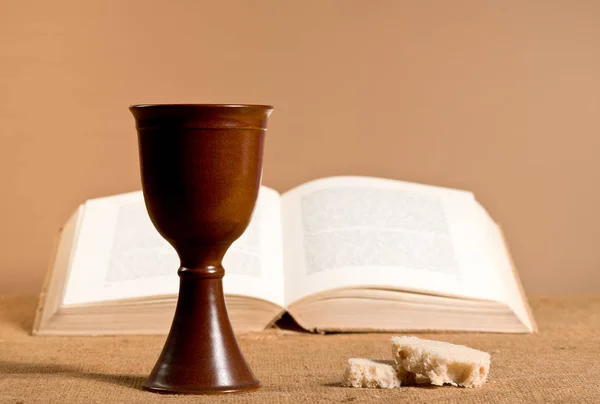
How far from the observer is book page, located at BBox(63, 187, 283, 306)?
1961 millimetres

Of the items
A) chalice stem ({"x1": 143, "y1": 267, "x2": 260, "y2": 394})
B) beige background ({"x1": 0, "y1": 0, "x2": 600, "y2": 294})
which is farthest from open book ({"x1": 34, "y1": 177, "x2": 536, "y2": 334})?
beige background ({"x1": 0, "y1": 0, "x2": 600, "y2": 294})

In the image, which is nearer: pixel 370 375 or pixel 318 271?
pixel 370 375

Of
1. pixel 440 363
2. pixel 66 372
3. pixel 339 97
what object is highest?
pixel 339 97

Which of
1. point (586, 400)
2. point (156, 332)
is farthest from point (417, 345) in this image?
point (156, 332)

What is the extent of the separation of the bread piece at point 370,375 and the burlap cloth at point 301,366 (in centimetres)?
3

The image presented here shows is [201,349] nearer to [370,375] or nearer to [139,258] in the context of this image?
[370,375]

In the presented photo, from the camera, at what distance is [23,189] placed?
9.54ft

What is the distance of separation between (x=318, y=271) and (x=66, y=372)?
0.66 meters

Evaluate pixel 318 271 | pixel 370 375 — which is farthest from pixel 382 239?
pixel 370 375

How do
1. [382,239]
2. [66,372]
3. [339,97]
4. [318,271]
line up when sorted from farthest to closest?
[339,97] < [382,239] < [318,271] < [66,372]

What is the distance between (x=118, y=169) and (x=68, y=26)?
0.45m

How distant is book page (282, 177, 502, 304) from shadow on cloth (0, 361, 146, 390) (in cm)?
53

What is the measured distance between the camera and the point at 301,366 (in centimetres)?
166

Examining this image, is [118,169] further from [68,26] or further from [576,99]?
[576,99]
